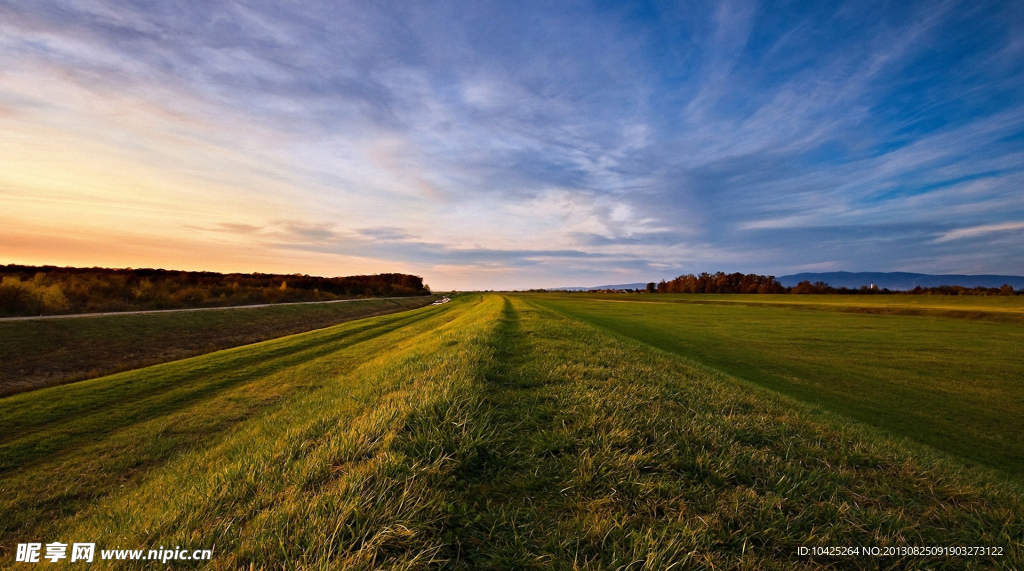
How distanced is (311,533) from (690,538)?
2.65 metres

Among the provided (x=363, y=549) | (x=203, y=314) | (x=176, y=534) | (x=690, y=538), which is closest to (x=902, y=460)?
(x=690, y=538)

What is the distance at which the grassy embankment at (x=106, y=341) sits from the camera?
16.1 meters

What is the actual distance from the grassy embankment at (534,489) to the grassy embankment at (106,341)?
14900mm

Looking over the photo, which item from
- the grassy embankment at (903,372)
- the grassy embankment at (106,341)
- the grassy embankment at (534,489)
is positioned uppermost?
the grassy embankment at (534,489)

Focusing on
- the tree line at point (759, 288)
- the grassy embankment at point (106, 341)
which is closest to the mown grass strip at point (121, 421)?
the grassy embankment at point (106, 341)

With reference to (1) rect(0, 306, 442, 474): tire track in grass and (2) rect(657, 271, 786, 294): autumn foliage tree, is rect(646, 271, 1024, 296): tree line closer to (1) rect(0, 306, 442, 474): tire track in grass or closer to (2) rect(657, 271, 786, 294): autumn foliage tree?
(2) rect(657, 271, 786, 294): autumn foliage tree

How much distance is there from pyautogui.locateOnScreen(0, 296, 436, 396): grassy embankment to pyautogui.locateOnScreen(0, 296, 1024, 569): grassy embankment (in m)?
14.9

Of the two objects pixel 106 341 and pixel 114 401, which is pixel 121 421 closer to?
pixel 114 401

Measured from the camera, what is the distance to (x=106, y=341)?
68.6 feet

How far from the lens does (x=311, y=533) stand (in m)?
2.36

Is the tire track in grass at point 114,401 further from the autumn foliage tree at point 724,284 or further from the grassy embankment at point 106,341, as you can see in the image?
the autumn foliage tree at point 724,284

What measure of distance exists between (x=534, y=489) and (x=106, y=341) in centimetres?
3020

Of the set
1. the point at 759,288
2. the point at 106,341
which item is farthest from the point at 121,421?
the point at 759,288

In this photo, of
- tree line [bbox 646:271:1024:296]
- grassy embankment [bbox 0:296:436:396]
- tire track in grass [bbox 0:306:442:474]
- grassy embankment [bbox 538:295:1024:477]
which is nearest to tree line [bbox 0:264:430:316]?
grassy embankment [bbox 0:296:436:396]
